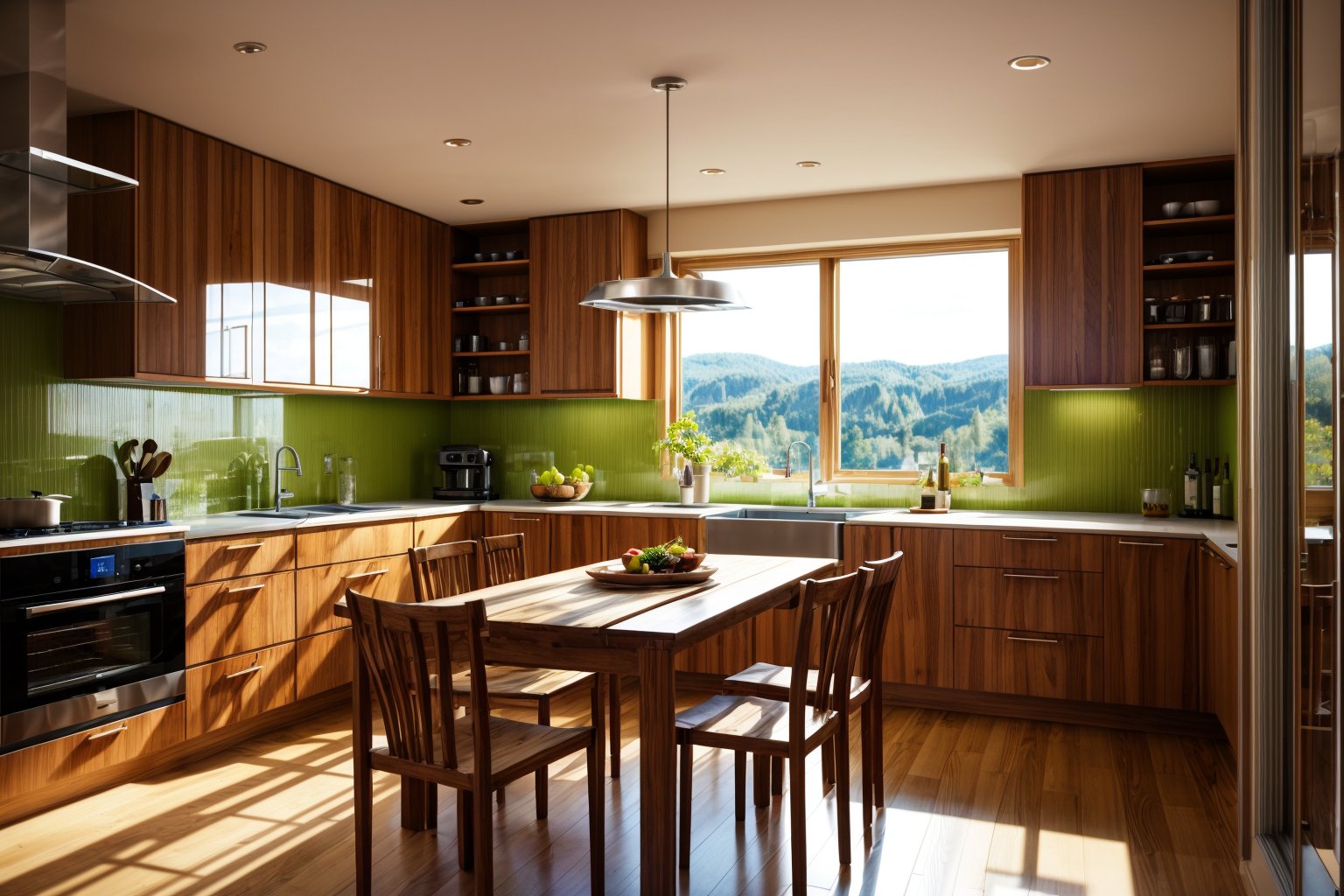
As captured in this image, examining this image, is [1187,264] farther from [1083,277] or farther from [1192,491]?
[1192,491]

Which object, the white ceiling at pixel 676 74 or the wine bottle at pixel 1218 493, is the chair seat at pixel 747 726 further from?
the wine bottle at pixel 1218 493

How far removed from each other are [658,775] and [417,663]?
24.7 inches

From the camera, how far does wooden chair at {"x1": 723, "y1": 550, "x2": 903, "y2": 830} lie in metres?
3.13

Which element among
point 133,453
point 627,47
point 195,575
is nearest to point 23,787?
point 195,575

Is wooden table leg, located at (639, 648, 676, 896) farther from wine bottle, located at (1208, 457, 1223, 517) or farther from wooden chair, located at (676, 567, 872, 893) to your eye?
wine bottle, located at (1208, 457, 1223, 517)

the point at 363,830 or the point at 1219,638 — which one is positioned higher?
the point at 1219,638

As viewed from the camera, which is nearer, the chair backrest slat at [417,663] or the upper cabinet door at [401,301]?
the chair backrest slat at [417,663]

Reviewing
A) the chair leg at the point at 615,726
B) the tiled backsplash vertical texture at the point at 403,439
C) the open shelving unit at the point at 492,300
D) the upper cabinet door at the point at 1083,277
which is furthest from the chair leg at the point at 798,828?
the open shelving unit at the point at 492,300

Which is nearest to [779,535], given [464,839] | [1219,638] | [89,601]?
[1219,638]

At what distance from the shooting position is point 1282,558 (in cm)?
255

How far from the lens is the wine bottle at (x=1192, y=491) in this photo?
465 centimetres

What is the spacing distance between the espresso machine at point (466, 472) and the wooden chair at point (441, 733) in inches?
118

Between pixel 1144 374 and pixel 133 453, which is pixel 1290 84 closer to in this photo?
pixel 1144 374

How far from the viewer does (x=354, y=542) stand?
462 centimetres
